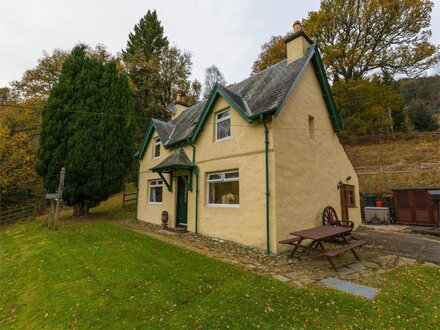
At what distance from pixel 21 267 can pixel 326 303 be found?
8.99 m

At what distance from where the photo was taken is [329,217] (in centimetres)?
1000

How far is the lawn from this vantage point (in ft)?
12.3

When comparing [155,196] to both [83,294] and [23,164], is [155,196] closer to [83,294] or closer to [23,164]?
[83,294]

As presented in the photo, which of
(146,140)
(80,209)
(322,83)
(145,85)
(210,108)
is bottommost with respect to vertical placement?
(80,209)

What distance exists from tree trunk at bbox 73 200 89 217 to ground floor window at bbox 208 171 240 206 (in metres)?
10.8

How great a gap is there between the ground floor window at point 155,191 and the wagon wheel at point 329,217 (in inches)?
370

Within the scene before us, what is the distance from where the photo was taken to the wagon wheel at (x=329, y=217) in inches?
381

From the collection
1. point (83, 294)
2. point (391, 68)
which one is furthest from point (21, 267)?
point (391, 68)

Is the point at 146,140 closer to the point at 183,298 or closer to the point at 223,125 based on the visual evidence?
the point at 223,125

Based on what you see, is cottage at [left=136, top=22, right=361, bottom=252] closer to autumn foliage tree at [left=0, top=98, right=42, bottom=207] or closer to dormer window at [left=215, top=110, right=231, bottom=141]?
dormer window at [left=215, top=110, right=231, bottom=141]

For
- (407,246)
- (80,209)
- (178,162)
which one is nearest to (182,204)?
(178,162)

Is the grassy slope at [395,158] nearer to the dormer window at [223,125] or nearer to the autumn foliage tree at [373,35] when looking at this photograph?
the autumn foliage tree at [373,35]

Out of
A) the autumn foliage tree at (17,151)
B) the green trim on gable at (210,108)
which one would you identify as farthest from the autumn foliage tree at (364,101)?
the autumn foliage tree at (17,151)

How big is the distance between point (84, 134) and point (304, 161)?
13.8 metres
